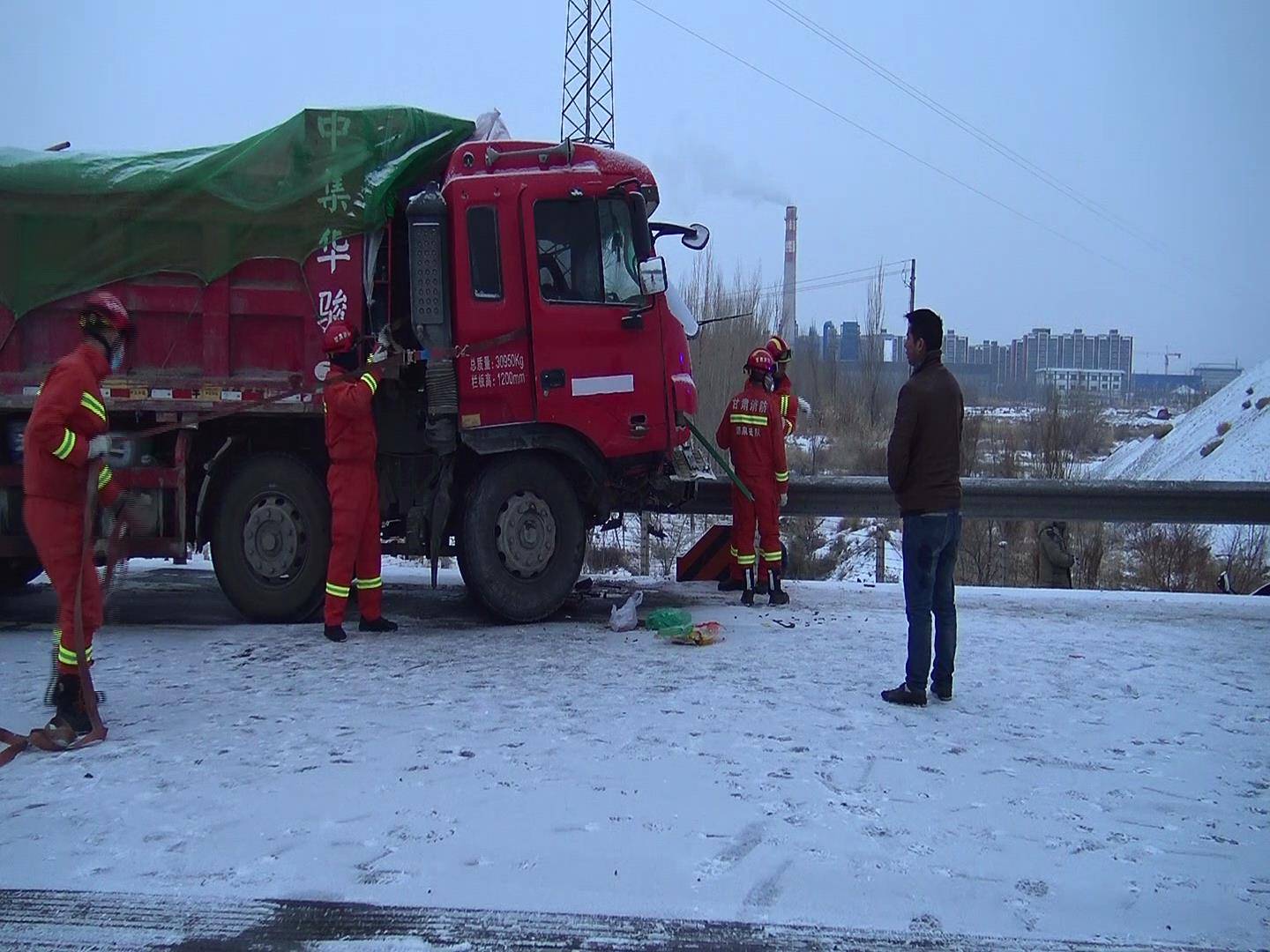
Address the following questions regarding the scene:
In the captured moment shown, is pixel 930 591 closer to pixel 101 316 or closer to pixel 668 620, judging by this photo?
pixel 668 620

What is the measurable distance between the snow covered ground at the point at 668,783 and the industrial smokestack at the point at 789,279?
3104 cm

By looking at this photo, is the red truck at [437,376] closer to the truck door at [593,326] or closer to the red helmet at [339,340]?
the truck door at [593,326]

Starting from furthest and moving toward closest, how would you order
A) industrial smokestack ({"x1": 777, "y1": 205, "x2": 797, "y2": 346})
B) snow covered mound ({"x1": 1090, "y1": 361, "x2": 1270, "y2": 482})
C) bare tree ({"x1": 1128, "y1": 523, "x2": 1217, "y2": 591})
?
industrial smokestack ({"x1": 777, "y1": 205, "x2": 797, "y2": 346})
snow covered mound ({"x1": 1090, "y1": 361, "x2": 1270, "y2": 482})
bare tree ({"x1": 1128, "y1": 523, "x2": 1217, "y2": 591})

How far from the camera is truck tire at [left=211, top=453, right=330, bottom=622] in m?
7.80

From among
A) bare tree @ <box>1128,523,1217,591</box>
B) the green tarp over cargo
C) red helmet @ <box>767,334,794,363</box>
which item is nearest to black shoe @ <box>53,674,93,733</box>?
the green tarp over cargo

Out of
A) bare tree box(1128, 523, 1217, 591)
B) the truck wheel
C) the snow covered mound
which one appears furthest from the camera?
the snow covered mound

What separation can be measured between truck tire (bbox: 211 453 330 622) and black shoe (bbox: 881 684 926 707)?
421 centimetres

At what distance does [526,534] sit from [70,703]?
10.9ft

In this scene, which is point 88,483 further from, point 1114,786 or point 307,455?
point 1114,786

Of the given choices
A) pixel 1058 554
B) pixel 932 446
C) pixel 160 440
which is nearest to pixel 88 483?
pixel 160 440

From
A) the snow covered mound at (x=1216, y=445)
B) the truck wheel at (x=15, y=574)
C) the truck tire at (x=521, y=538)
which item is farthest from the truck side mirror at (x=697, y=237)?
the snow covered mound at (x=1216, y=445)

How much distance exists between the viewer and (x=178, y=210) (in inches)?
298

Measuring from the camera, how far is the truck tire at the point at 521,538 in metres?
7.72

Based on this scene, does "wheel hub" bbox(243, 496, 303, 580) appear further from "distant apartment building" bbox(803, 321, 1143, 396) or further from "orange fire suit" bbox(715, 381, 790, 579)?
"distant apartment building" bbox(803, 321, 1143, 396)
